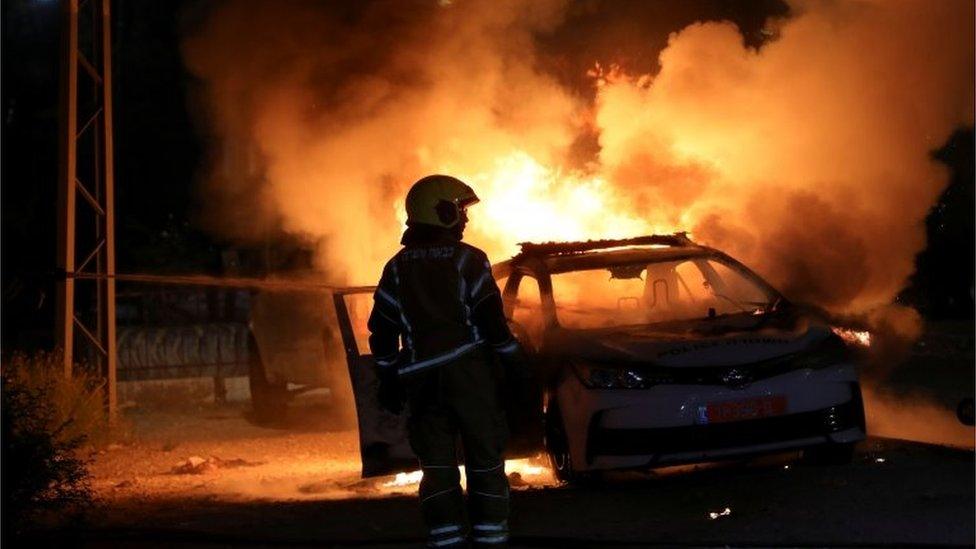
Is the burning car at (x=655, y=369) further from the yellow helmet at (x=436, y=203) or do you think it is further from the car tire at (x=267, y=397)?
the car tire at (x=267, y=397)

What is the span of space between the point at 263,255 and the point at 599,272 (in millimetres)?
12587

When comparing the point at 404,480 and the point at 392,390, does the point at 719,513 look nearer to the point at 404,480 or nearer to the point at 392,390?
the point at 392,390

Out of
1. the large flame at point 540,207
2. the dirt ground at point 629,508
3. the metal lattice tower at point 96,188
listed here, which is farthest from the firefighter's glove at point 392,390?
the metal lattice tower at point 96,188

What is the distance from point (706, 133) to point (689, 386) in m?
5.45

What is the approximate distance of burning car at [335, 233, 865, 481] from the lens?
7.87m

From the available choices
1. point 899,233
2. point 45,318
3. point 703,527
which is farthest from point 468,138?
point 45,318

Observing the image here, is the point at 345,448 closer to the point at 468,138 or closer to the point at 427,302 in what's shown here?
the point at 468,138

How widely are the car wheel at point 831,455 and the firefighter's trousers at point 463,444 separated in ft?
8.81

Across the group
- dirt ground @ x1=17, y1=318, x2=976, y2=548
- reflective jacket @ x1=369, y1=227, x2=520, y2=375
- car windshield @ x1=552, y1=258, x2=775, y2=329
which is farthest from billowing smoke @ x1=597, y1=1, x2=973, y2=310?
reflective jacket @ x1=369, y1=227, x2=520, y2=375

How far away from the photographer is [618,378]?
796cm

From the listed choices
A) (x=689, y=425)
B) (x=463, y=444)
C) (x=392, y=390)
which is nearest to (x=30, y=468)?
(x=392, y=390)

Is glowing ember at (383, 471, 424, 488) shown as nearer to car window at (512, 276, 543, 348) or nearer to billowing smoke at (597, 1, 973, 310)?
car window at (512, 276, 543, 348)

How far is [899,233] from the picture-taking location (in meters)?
13.1

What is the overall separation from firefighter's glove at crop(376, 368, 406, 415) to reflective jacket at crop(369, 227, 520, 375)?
4cm
